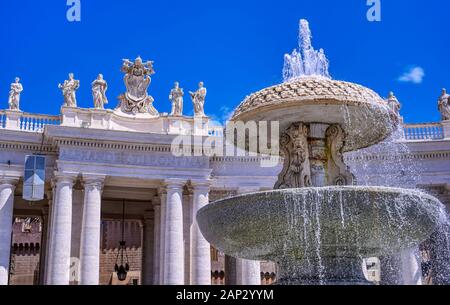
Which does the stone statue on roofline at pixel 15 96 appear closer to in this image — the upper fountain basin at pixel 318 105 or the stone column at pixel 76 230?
the stone column at pixel 76 230

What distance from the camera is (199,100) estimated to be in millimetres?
29969

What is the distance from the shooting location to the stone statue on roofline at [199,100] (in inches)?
1167

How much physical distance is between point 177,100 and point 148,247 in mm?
8036

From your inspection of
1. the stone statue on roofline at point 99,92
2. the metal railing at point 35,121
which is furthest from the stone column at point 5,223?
the stone statue on roofline at point 99,92

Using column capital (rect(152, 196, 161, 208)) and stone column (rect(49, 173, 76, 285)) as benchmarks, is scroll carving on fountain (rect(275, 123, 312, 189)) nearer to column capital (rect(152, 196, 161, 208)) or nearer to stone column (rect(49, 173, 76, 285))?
stone column (rect(49, 173, 76, 285))

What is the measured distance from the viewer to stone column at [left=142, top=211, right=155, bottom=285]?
30.8 meters

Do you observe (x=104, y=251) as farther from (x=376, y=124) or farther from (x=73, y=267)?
(x=376, y=124)

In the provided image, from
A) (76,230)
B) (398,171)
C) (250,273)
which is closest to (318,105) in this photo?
(250,273)

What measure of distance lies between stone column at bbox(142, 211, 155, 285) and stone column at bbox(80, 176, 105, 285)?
5323mm

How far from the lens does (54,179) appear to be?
26.0 meters

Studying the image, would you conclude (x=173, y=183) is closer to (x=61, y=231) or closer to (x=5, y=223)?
(x=61, y=231)

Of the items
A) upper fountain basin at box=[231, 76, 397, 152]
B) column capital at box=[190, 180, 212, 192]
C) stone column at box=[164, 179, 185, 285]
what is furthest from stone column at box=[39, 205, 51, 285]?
upper fountain basin at box=[231, 76, 397, 152]

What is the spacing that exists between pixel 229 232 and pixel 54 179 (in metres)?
17.2
